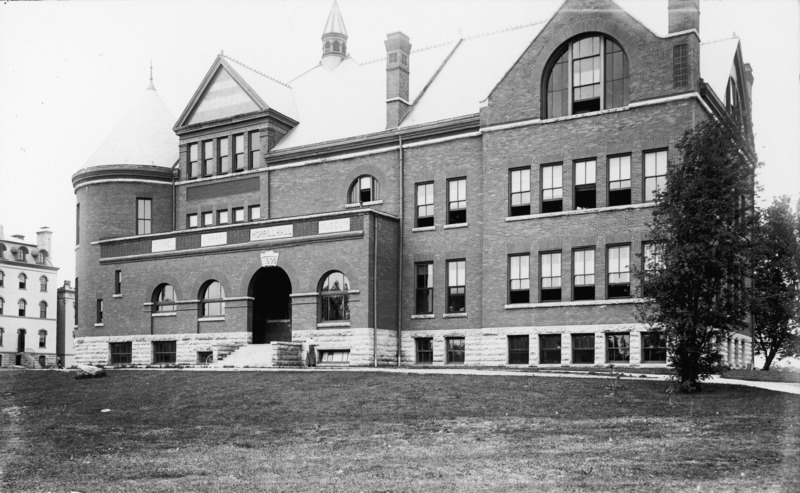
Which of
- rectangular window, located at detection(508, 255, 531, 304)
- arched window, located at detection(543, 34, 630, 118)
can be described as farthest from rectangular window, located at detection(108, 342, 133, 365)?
arched window, located at detection(543, 34, 630, 118)

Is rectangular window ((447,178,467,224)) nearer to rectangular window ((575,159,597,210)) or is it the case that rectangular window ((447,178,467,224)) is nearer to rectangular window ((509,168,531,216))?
rectangular window ((509,168,531,216))

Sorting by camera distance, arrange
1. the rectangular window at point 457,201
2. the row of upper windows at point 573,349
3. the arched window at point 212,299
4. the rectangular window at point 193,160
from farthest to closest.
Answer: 1. the rectangular window at point 193,160
2. the arched window at point 212,299
3. the rectangular window at point 457,201
4. the row of upper windows at point 573,349

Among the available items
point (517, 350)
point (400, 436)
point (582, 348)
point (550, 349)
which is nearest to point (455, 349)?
point (517, 350)

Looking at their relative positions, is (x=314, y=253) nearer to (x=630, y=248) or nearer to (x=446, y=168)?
(x=446, y=168)

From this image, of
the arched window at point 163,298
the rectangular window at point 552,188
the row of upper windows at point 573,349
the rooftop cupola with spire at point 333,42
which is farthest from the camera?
the rooftop cupola with spire at point 333,42

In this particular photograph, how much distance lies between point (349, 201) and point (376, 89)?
21.2 feet

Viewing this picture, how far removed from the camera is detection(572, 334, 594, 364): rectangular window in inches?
1199

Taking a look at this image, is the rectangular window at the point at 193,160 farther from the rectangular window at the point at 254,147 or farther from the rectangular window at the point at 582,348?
the rectangular window at the point at 582,348

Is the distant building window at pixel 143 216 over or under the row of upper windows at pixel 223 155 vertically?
under

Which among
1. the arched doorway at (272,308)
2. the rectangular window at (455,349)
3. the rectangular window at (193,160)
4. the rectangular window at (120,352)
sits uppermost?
the rectangular window at (193,160)

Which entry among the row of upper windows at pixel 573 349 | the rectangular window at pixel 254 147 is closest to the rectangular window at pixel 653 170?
the row of upper windows at pixel 573 349

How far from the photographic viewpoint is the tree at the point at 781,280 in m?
32.2

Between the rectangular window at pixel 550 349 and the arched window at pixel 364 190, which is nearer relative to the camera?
the rectangular window at pixel 550 349

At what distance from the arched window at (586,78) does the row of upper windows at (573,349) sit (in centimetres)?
840
